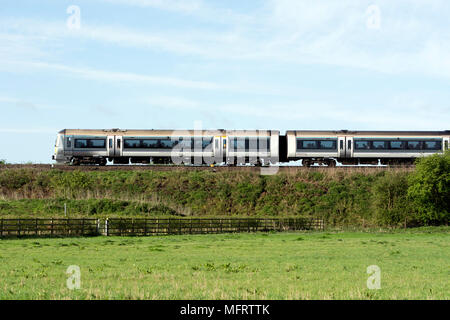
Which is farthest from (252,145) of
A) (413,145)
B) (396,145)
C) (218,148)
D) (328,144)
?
(413,145)

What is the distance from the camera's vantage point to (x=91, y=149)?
6269 centimetres

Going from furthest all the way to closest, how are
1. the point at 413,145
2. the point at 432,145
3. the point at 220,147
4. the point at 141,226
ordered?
the point at 220,147
the point at 413,145
the point at 432,145
the point at 141,226

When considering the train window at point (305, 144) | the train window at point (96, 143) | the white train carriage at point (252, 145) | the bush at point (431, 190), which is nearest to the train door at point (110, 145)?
the train window at point (96, 143)

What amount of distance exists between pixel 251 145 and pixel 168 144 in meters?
8.90

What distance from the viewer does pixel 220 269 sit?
66.4 ft

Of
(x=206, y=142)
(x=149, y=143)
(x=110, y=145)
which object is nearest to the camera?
(x=206, y=142)

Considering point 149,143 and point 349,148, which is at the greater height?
point 149,143

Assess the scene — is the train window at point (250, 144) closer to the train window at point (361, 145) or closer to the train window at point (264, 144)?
the train window at point (264, 144)

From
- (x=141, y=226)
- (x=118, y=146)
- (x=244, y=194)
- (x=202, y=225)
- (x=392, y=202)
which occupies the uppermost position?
(x=118, y=146)

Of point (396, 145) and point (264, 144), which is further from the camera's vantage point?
point (264, 144)

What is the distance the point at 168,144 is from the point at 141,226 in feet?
69.0

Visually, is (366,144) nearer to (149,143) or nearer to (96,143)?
(149,143)

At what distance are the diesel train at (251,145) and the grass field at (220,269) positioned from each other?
26.4 meters

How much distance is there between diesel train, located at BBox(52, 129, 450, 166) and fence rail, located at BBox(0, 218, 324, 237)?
46.1 ft
